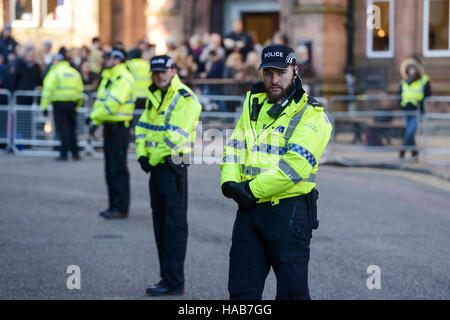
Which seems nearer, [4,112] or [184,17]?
[4,112]

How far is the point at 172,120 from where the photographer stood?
8.57 m

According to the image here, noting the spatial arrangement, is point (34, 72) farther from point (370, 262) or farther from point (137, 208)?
point (370, 262)

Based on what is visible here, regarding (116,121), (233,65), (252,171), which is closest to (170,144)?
(252,171)

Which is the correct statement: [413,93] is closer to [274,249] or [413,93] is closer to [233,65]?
[233,65]

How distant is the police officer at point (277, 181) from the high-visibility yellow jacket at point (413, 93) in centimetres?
1333

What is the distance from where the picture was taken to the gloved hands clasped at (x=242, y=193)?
19.2 ft

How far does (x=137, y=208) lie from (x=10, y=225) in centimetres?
215

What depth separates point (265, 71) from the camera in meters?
6.02

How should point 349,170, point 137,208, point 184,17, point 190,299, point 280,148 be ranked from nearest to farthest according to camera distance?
point 280,148, point 190,299, point 137,208, point 349,170, point 184,17

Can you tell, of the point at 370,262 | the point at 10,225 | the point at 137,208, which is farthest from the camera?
the point at 137,208

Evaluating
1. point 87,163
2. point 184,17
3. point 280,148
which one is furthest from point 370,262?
point 184,17

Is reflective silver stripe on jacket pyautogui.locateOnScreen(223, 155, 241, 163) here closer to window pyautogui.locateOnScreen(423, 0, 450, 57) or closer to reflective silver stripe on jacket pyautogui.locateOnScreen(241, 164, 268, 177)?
reflective silver stripe on jacket pyautogui.locateOnScreen(241, 164, 268, 177)

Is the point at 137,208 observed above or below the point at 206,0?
below

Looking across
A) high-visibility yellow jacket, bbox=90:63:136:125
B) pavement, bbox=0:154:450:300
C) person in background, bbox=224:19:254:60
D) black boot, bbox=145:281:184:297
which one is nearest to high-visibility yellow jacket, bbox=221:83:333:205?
pavement, bbox=0:154:450:300
